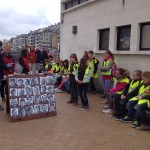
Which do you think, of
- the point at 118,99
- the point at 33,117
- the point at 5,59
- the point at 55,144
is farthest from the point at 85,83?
the point at 55,144

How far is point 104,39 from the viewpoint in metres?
11.1

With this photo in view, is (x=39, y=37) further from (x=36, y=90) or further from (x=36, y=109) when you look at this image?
(x=36, y=109)

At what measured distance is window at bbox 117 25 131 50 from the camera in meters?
9.66

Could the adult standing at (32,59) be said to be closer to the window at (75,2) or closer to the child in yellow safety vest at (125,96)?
the window at (75,2)

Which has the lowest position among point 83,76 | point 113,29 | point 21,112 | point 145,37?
point 21,112

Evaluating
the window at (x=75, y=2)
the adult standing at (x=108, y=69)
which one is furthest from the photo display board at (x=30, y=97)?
the window at (x=75, y=2)

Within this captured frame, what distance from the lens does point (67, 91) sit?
1100cm

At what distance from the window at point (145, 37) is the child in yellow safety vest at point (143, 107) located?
8.26ft

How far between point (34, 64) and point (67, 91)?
4.61 metres

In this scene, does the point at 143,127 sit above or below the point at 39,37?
below

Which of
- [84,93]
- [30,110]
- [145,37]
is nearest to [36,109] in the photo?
[30,110]

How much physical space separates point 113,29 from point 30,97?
4.81 meters

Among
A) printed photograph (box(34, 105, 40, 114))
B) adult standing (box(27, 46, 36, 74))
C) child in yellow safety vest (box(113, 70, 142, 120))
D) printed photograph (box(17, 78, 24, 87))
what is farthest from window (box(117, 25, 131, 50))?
adult standing (box(27, 46, 36, 74))

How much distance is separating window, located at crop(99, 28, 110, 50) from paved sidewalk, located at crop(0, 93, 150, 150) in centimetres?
432
